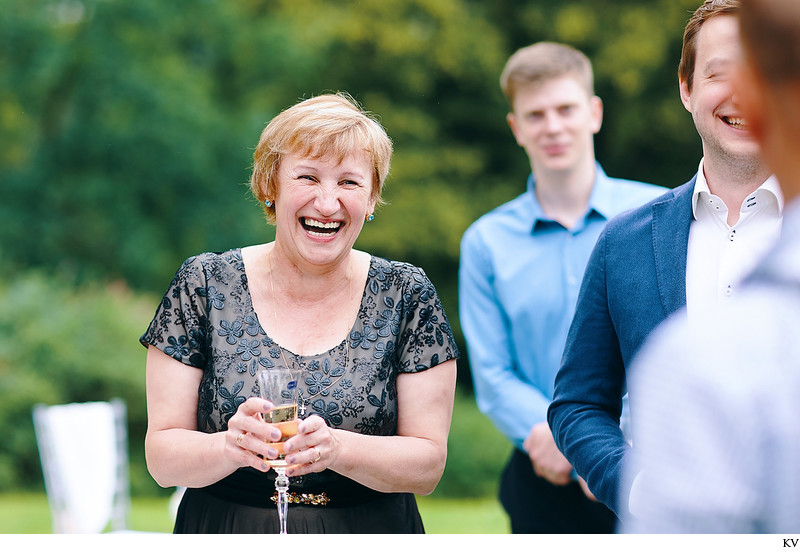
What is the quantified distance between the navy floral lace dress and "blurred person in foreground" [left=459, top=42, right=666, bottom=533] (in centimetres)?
105

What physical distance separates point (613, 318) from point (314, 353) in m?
0.91

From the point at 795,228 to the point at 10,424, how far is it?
35.5ft

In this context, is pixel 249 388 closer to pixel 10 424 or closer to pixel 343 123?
pixel 343 123

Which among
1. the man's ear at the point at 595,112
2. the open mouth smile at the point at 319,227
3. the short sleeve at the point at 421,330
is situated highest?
the man's ear at the point at 595,112

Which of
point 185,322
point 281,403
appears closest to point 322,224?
point 185,322

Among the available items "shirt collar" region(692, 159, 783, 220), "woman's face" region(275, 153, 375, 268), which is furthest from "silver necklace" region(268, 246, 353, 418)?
"shirt collar" region(692, 159, 783, 220)

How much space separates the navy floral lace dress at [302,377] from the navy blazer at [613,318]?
0.48 m

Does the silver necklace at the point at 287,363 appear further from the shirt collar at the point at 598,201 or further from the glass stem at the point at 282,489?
the shirt collar at the point at 598,201

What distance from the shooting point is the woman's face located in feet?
9.24

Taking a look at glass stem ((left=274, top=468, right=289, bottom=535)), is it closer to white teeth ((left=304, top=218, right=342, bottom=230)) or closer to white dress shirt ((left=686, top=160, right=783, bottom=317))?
white teeth ((left=304, top=218, right=342, bottom=230))

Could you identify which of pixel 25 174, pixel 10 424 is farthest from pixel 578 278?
pixel 25 174

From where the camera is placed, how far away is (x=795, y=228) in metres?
1.05

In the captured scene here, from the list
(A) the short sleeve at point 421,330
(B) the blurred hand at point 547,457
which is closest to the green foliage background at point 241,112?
(B) the blurred hand at point 547,457

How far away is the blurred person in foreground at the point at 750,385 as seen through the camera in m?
1.02
